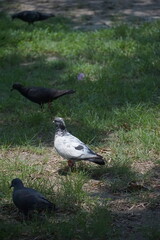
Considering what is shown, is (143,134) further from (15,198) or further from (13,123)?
(15,198)

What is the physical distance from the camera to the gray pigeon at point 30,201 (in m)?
5.61

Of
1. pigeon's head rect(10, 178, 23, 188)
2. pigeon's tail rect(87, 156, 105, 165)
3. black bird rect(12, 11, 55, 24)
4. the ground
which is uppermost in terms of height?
pigeon's head rect(10, 178, 23, 188)

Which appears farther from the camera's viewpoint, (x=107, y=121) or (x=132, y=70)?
(x=132, y=70)

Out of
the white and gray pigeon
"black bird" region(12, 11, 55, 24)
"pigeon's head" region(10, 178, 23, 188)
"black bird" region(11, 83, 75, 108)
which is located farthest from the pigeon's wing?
"black bird" region(12, 11, 55, 24)

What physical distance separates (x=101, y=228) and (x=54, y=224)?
0.44m

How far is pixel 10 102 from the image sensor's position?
9164mm

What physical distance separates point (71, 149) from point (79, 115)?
1847 millimetres

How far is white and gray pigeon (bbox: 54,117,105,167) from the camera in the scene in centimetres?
656

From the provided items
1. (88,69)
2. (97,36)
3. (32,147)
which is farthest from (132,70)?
(32,147)

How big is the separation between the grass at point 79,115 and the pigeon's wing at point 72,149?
211mm

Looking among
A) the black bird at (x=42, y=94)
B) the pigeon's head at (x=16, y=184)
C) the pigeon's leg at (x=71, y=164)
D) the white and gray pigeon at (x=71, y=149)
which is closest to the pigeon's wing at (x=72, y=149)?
the white and gray pigeon at (x=71, y=149)

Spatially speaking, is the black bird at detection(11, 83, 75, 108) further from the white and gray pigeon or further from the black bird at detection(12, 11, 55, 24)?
the black bird at detection(12, 11, 55, 24)

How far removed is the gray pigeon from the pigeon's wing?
38.2 inches

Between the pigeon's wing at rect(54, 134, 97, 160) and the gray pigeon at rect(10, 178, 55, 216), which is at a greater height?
the gray pigeon at rect(10, 178, 55, 216)
